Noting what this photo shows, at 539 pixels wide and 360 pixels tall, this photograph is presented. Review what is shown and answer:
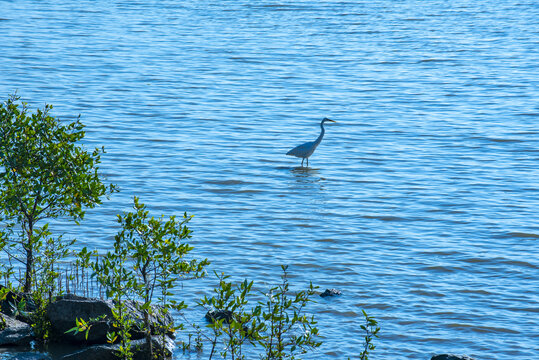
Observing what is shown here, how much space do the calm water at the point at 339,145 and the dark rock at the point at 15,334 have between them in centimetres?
269

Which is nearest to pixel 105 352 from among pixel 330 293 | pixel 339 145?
pixel 330 293

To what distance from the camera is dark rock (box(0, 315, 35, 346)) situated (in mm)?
8984

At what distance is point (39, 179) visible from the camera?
31.9 ft

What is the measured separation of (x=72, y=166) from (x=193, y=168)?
8918 millimetres

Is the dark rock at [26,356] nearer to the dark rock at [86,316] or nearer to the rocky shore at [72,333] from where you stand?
the rocky shore at [72,333]

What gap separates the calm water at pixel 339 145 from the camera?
11867 millimetres

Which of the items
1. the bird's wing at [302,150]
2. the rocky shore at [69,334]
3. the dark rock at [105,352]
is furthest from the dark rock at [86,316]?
the bird's wing at [302,150]

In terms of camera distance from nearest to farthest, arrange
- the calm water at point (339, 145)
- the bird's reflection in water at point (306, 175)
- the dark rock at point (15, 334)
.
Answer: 1. the dark rock at point (15, 334)
2. the calm water at point (339, 145)
3. the bird's reflection in water at point (306, 175)

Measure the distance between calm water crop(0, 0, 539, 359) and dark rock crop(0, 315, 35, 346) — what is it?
8.81 feet

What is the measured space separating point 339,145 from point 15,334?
13.3 meters

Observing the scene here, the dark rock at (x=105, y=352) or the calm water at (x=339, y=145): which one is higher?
the calm water at (x=339, y=145)

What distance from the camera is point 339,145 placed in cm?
2130

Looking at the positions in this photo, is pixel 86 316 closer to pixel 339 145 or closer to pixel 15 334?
pixel 15 334

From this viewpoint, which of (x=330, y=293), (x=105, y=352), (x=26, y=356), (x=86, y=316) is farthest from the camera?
(x=330, y=293)
